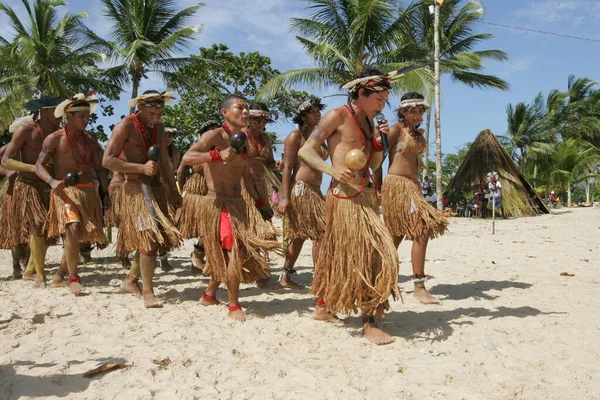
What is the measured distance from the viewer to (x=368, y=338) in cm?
322

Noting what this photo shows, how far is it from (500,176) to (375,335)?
52.2 ft

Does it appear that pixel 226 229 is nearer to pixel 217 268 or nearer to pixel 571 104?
pixel 217 268

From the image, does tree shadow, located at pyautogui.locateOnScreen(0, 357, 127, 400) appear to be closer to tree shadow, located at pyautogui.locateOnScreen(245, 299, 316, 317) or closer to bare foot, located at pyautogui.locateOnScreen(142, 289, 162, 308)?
bare foot, located at pyautogui.locateOnScreen(142, 289, 162, 308)

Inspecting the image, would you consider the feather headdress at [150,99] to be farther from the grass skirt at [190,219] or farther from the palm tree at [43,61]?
the palm tree at [43,61]

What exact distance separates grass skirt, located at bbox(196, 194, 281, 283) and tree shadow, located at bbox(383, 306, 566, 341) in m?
1.05

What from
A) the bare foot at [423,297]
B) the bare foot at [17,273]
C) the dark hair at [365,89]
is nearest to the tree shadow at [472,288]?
the bare foot at [423,297]

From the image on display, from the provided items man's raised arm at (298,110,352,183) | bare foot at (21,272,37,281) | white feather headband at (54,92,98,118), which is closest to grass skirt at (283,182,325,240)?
man's raised arm at (298,110,352,183)

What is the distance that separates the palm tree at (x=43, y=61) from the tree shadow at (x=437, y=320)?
16.5 metres

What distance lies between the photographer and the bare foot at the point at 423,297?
4309 mm

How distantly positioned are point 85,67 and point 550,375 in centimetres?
1863

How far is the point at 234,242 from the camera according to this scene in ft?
12.4

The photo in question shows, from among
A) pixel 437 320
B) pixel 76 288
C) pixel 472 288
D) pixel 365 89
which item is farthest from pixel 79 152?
pixel 472 288

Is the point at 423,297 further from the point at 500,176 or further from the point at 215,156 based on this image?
the point at 500,176

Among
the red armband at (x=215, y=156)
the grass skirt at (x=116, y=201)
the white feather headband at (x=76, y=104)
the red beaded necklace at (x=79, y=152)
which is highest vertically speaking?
the white feather headband at (x=76, y=104)
